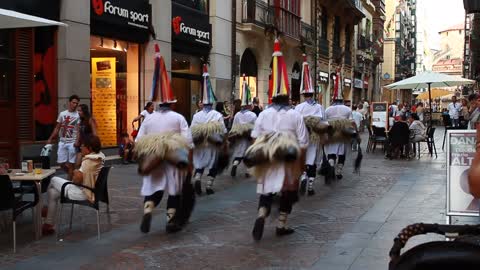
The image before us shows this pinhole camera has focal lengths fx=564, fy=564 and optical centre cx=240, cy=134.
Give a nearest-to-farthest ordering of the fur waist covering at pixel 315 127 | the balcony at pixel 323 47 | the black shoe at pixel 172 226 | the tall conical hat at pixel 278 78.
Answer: the black shoe at pixel 172 226
the tall conical hat at pixel 278 78
the fur waist covering at pixel 315 127
the balcony at pixel 323 47

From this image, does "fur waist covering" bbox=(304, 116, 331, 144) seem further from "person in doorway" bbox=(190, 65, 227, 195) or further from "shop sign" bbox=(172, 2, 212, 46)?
"shop sign" bbox=(172, 2, 212, 46)

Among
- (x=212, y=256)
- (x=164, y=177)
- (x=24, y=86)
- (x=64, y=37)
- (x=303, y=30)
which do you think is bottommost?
(x=212, y=256)

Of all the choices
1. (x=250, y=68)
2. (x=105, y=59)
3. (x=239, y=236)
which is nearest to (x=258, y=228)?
(x=239, y=236)

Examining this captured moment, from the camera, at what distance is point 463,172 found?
658 centimetres

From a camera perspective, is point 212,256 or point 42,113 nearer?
point 212,256

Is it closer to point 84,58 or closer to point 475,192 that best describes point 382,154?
point 84,58

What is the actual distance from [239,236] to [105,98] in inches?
381

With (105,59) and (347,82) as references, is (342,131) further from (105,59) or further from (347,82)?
(347,82)

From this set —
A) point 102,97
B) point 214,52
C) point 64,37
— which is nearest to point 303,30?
point 214,52

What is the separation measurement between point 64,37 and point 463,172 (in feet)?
31.3

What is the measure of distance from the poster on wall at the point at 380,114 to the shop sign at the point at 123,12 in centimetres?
1056

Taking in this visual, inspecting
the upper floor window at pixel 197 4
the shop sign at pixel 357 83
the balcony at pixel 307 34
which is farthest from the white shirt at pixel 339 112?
the shop sign at pixel 357 83

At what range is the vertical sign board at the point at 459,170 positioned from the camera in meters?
6.46

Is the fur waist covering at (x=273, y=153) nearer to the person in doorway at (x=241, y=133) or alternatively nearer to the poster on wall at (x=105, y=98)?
the person in doorway at (x=241, y=133)
